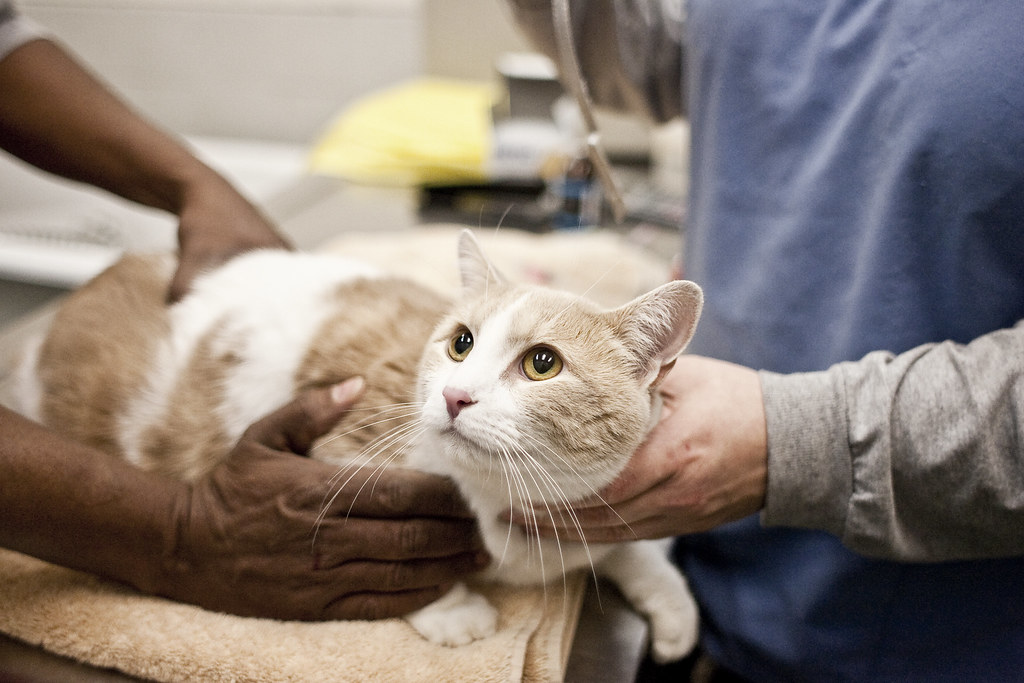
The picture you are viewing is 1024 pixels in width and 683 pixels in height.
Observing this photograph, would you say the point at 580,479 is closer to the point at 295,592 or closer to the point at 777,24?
the point at 295,592

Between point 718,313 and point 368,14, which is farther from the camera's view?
point 368,14

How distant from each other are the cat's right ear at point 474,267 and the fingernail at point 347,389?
0.20 meters

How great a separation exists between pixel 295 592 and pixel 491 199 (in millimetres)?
1691

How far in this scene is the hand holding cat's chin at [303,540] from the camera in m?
0.79

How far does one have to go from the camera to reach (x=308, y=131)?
360cm

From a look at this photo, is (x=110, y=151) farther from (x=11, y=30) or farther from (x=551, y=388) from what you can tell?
(x=551, y=388)

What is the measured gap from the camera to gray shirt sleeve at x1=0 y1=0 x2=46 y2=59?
104 cm

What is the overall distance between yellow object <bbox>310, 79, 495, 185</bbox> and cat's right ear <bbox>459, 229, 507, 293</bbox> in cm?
147

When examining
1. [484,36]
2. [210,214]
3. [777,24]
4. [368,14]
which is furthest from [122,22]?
[777,24]

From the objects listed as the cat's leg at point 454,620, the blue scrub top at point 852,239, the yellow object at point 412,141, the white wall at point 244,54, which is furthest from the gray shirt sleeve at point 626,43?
the white wall at point 244,54

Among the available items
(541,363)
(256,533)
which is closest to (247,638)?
(256,533)

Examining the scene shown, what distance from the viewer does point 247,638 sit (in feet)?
2.57

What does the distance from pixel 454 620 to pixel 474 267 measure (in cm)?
48

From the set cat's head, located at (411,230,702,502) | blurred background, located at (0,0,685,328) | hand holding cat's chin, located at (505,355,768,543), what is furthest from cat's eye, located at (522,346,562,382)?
blurred background, located at (0,0,685,328)
